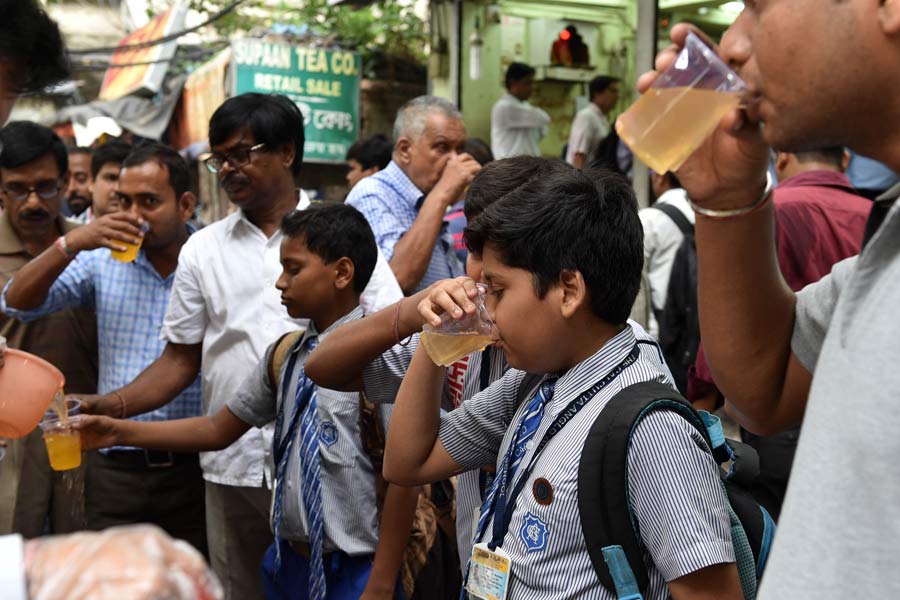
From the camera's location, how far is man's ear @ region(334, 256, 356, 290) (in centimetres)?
300

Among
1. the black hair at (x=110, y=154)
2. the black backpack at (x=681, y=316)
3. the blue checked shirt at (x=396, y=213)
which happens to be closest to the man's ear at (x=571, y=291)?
the blue checked shirt at (x=396, y=213)

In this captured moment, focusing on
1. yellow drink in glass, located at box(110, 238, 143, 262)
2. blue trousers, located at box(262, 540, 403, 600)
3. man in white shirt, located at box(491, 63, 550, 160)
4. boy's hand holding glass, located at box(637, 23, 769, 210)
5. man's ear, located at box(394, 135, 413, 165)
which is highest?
boy's hand holding glass, located at box(637, 23, 769, 210)

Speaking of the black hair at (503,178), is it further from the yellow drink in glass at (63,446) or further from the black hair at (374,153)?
the black hair at (374,153)

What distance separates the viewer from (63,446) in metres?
3.02

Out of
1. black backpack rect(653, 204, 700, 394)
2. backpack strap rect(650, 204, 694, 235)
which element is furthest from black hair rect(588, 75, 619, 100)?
→ black backpack rect(653, 204, 700, 394)

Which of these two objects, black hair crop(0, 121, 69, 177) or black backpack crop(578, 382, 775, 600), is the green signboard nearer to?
black hair crop(0, 121, 69, 177)

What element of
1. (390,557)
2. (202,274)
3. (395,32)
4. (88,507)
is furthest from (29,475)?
(395,32)

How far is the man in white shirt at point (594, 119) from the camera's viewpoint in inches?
361

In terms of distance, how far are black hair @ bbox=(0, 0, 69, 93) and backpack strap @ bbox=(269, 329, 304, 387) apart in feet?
3.51

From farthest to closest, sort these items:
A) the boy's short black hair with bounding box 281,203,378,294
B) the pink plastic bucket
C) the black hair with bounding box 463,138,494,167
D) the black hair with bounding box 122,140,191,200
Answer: the black hair with bounding box 463,138,494,167 → the black hair with bounding box 122,140,191,200 → the boy's short black hair with bounding box 281,203,378,294 → the pink plastic bucket

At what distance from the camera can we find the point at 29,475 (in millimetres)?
4043

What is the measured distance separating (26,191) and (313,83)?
23.6 ft

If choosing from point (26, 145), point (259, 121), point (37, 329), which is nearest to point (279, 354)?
point (259, 121)

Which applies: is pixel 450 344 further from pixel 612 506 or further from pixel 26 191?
pixel 26 191
